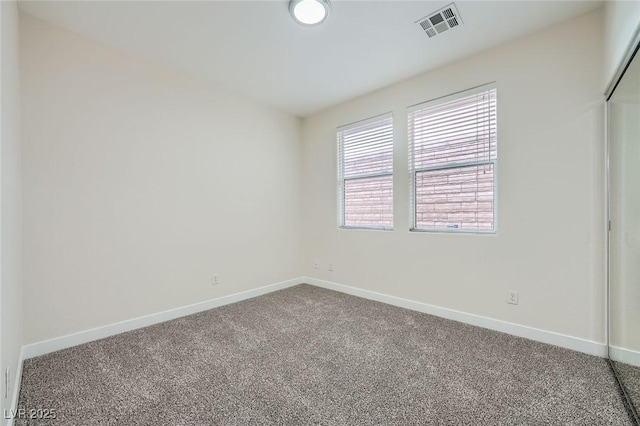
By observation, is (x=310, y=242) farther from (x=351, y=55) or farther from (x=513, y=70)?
(x=513, y=70)

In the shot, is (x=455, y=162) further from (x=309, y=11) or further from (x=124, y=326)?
(x=124, y=326)

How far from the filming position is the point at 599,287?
2170mm

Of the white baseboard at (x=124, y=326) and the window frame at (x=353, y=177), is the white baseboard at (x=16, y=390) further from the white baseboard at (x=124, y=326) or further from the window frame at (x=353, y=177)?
the window frame at (x=353, y=177)

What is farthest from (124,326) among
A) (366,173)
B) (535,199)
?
(535,199)

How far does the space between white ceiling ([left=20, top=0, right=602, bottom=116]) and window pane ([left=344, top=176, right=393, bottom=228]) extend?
1256mm

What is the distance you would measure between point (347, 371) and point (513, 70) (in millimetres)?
2932

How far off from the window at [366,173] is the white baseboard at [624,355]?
208 cm

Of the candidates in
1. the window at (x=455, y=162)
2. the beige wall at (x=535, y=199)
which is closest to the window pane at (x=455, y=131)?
the window at (x=455, y=162)

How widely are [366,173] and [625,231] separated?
2.45m

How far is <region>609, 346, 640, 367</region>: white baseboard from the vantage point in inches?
64.8

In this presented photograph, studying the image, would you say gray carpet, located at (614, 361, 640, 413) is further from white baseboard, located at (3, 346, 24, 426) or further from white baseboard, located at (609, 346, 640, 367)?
white baseboard, located at (3, 346, 24, 426)

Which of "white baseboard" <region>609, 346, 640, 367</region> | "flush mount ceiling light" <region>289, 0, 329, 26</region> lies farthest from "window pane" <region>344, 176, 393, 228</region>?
"white baseboard" <region>609, 346, 640, 367</region>

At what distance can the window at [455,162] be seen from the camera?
8.94ft

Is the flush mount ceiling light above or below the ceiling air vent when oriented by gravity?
below
